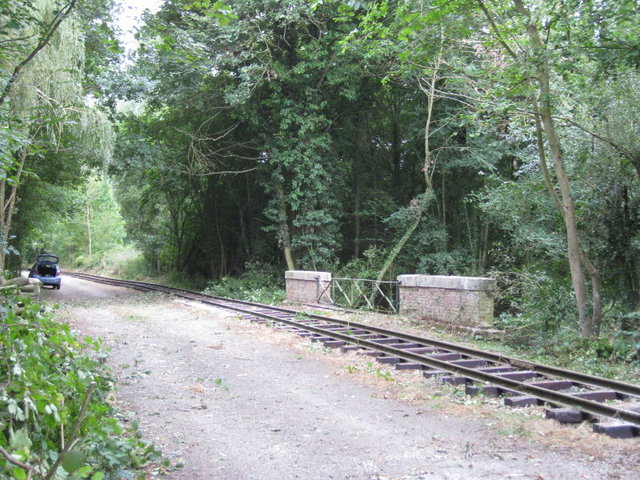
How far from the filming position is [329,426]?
18.6 feet

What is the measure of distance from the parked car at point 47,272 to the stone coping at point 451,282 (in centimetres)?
1951

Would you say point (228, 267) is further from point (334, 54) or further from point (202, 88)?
point (334, 54)

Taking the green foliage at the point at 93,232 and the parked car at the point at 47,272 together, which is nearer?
the parked car at the point at 47,272

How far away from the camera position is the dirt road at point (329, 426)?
4535 mm

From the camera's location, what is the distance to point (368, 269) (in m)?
20.3

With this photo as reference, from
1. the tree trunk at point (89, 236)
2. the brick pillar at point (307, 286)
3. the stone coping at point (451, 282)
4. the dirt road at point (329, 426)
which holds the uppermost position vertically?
the tree trunk at point (89, 236)

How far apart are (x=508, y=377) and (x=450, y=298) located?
16.8 ft

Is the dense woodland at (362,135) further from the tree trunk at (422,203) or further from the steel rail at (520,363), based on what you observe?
the steel rail at (520,363)

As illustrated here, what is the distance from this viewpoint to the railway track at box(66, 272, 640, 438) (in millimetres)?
5660

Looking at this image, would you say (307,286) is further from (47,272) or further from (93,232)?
(93,232)

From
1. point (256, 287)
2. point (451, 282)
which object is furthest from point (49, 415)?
point (256, 287)

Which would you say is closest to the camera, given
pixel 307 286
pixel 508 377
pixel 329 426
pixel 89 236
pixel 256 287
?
→ pixel 329 426

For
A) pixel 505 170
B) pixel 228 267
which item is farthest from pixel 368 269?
pixel 228 267

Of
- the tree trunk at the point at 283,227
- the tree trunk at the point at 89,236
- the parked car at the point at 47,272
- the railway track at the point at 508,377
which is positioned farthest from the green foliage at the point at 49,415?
the tree trunk at the point at 89,236
